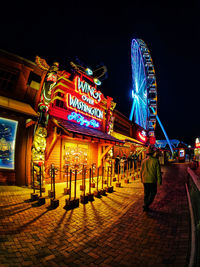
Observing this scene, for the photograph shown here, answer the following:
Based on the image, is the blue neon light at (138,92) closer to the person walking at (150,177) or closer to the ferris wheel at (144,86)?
the ferris wheel at (144,86)

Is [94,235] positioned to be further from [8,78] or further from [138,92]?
[138,92]

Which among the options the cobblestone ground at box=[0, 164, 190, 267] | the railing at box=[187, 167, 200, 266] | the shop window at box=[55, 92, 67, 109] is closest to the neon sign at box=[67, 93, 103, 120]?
the shop window at box=[55, 92, 67, 109]

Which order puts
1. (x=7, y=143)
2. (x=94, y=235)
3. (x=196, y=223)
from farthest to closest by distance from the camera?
(x=7, y=143)
(x=94, y=235)
(x=196, y=223)

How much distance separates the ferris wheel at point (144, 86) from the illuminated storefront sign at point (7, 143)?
17816mm

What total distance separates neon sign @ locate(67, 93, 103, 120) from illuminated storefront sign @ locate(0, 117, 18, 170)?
3430 mm

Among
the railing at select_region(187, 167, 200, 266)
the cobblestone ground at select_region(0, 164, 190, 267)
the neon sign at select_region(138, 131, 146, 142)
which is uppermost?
the neon sign at select_region(138, 131, 146, 142)

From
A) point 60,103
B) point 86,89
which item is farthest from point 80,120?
point 86,89

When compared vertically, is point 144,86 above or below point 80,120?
above

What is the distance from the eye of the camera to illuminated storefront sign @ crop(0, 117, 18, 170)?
661 cm

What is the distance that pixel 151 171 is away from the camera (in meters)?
4.29

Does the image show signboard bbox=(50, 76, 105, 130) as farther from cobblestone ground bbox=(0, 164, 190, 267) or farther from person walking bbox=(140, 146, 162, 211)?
person walking bbox=(140, 146, 162, 211)

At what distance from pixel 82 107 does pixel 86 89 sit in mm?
1369

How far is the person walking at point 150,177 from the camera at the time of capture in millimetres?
4236

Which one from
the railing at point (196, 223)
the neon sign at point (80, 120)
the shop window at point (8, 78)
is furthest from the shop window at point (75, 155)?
the railing at point (196, 223)
